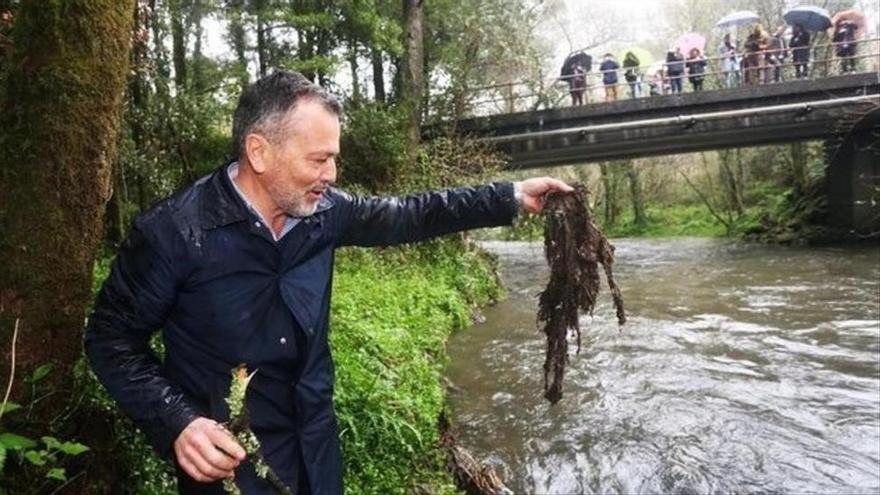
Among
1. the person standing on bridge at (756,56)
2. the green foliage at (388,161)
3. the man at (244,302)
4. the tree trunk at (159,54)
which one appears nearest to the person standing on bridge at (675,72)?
the person standing on bridge at (756,56)

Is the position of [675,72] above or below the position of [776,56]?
below

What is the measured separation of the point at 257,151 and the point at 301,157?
0.47 ft

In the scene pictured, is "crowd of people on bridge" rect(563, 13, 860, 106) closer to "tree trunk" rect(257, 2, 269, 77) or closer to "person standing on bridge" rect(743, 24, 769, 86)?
"person standing on bridge" rect(743, 24, 769, 86)

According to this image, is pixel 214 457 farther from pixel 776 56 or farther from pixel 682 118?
pixel 776 56

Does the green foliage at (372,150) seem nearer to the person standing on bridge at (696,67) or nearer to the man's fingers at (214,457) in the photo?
the person standing on bridge at (696,67)

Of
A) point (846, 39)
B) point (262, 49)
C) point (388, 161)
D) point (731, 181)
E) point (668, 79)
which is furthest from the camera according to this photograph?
point (731, 181)

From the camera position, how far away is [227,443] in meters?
1.78

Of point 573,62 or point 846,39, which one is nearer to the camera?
point 846,39

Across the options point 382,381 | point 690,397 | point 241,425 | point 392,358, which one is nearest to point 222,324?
point 241,425

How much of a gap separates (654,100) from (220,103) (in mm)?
11429

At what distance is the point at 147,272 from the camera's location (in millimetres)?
1942

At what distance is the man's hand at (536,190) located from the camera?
276 centimetres

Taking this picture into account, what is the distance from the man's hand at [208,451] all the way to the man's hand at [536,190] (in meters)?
1.51

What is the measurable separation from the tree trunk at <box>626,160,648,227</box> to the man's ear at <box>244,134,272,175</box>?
34396 millimetres
